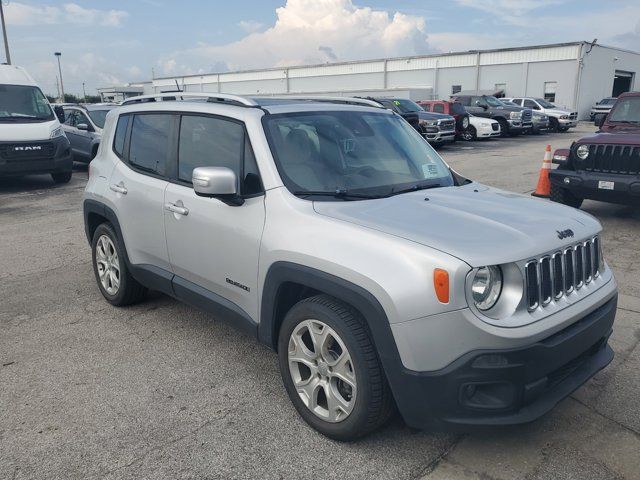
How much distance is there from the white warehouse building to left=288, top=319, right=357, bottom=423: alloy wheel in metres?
32.5

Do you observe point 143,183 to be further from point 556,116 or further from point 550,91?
point 550,91

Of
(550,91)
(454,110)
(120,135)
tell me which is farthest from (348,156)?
(550,91)

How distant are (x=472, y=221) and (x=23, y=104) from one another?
11.9 metres

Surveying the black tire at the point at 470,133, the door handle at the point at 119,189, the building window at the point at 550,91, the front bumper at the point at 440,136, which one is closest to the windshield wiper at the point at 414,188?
the door handle at the point at 119,189

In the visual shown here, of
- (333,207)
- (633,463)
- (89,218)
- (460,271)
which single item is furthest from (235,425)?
(89,218)

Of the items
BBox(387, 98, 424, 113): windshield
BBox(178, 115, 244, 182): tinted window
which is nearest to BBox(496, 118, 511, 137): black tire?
BBox(387, 98, 424, 113): windshield

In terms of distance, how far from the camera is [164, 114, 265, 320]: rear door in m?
3.36

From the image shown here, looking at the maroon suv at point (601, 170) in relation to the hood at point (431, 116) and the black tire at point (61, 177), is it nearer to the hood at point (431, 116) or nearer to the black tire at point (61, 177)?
the black tire at point (61, 177)

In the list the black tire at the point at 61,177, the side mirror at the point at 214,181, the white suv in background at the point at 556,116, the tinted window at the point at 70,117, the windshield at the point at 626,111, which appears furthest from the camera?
the white suv in background at the point at 556,116

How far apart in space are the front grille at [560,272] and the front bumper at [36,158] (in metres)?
11.2

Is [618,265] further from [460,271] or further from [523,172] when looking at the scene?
[523,172]

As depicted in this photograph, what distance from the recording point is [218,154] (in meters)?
3.71

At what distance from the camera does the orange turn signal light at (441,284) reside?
2455mm

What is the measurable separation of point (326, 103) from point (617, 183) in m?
4.96
